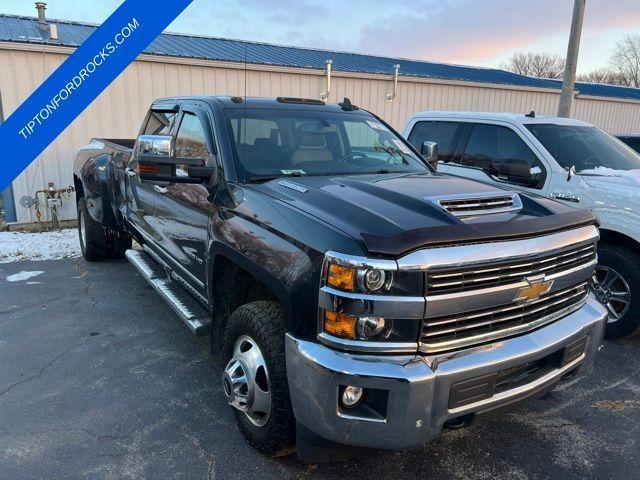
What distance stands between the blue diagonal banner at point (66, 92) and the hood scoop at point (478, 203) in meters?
6.42

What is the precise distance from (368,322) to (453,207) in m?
0.81

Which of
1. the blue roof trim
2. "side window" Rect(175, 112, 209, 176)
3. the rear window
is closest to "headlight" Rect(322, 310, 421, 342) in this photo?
"side window" Rect(175, 112, 209, 176)

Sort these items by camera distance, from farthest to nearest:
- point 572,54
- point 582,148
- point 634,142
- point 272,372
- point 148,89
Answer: point 572,54 < point 148,89 < point 634,142 < point 582,148 < point 272,372

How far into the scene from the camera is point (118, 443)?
2.93 metres

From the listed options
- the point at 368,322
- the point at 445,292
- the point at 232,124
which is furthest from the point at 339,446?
the point at 232,124

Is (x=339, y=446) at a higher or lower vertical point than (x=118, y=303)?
higher

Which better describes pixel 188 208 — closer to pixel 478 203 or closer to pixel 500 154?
pixel 478 203

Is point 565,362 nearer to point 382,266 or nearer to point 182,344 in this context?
point 382,266

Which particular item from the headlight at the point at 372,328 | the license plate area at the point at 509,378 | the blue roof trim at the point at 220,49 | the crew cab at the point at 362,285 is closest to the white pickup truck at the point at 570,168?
the crew cab at the point at 362,285

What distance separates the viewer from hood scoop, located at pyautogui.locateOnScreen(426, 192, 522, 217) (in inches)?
97.9

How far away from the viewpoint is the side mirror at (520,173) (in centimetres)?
464

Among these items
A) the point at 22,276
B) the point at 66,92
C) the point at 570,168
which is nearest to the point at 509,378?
the point at 570,168

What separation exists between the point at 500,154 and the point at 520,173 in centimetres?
80

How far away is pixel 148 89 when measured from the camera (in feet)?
30.8
